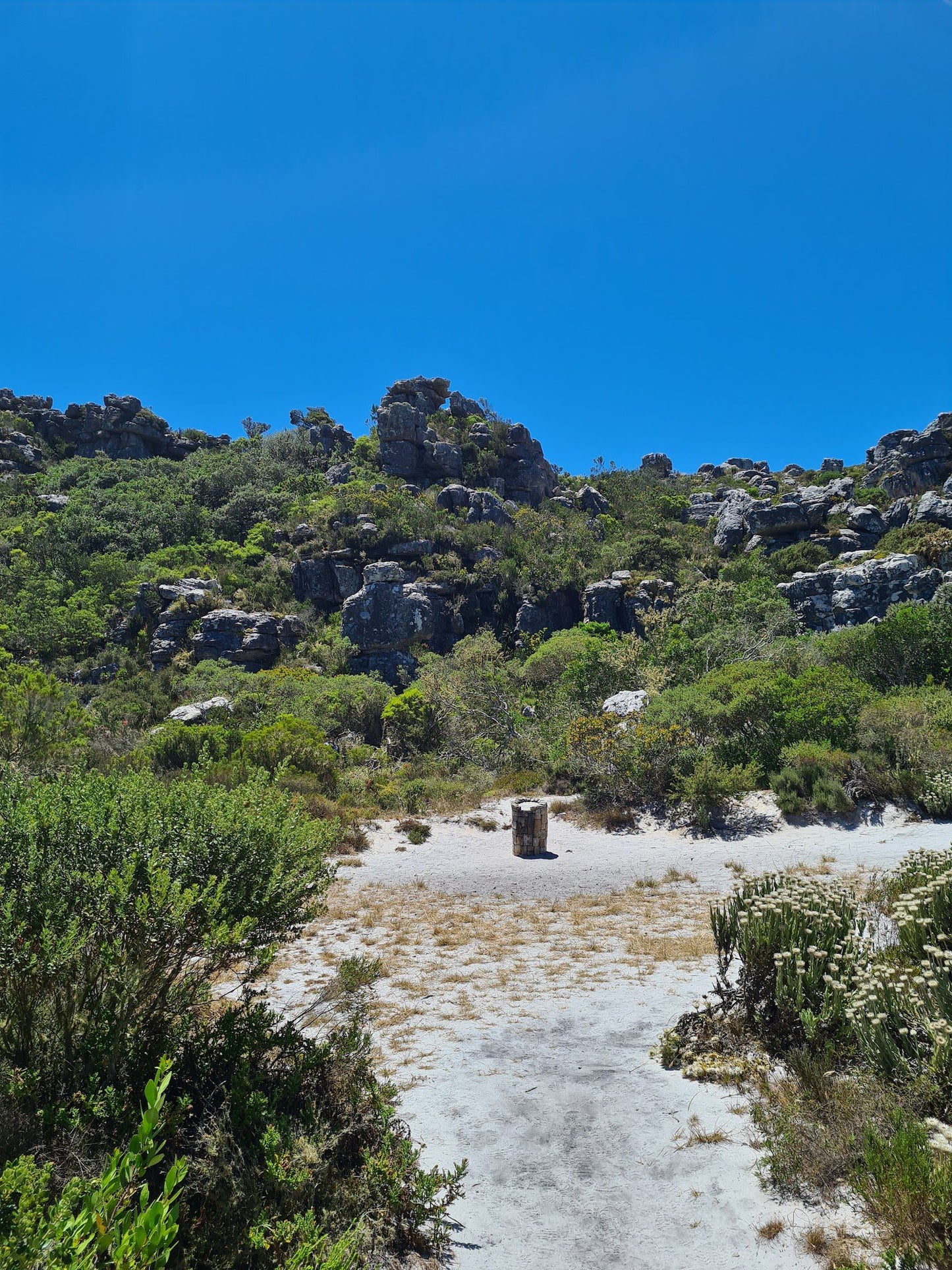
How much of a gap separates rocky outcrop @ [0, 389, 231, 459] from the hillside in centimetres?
25

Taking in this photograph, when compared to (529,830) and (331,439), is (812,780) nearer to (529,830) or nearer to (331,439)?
(529,830)

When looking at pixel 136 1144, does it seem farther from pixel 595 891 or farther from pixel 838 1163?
pixel 595 891

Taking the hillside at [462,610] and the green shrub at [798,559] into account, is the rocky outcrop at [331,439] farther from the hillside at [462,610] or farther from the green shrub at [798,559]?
Result: the green shrub at [798,559]

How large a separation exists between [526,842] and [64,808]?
31.7 ft

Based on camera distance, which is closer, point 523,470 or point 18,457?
point 18,457

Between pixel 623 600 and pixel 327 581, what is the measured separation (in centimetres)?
1590

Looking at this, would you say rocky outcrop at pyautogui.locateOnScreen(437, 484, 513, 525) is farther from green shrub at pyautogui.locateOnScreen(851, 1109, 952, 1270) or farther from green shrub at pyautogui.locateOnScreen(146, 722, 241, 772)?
green shrub at pyautogui.locateOnScreen(851, 1109, 952, 1270)

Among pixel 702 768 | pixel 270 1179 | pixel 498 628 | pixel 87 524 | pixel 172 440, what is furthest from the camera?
pixel 172 440

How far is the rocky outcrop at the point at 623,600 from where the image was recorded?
33344 mm

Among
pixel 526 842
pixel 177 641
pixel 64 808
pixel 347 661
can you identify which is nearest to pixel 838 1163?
pixel 64 808

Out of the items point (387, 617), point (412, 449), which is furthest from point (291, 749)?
point (412, 449)

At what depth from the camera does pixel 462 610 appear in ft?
118

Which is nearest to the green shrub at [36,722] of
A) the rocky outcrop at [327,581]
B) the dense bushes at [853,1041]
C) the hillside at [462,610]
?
the hillside at [462,610]

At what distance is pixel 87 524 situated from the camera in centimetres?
3953
